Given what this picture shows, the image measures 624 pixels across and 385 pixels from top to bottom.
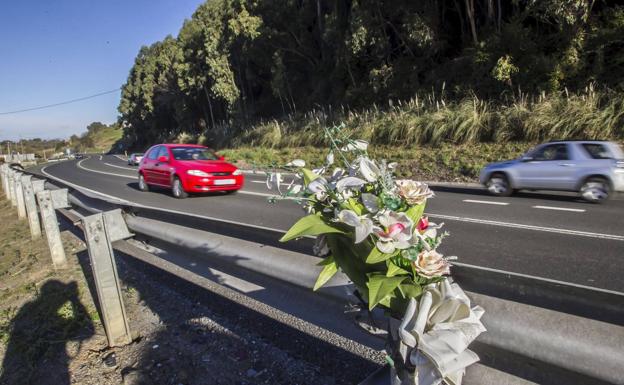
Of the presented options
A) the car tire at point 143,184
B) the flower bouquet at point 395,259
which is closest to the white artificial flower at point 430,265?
the flower bouquet at point 395,259

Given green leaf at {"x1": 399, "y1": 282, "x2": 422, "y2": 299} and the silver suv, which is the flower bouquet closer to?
green leaf at {"x1": 399, "y1": 282, "x2": 422, "y2": 299}

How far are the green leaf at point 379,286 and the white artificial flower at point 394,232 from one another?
0.11m

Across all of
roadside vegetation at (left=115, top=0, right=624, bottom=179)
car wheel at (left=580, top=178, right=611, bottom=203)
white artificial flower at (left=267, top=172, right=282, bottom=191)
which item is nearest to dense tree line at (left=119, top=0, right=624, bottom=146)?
roadside vegetation at (left=115, top=0, right=624, bottom=179)

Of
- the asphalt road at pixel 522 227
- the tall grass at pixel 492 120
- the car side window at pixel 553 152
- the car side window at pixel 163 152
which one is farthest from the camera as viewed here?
the tall grass at pixel 492 120

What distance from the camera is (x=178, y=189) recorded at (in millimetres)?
12125

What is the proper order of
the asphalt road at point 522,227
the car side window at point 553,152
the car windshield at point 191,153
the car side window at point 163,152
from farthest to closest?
the car side window at point 163,152 < the car windshield at point 191,153 < the car side window at point 553,152 < the asphalt road at point 522,227

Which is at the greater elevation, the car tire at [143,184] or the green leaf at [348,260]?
the green leaf at [348,260]

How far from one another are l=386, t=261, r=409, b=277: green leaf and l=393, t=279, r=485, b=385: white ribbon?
3.7 inches

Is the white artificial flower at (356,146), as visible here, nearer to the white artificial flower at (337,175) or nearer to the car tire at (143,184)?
the white artificial flower at (337,175)

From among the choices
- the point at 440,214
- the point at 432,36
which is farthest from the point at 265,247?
the point at 432,36

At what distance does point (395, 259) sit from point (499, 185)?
9.96m

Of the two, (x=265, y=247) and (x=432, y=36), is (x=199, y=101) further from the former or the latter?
(x=265, y=247)

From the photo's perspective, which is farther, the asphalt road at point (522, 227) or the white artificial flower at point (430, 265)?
the asphalt road at point (522, 227)

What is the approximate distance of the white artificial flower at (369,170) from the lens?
1437 millimetres
